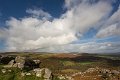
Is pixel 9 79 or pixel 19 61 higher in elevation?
pixel 19 61

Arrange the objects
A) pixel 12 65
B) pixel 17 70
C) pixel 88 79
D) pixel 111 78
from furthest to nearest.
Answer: pixel 88 79
pixel 111 78
pixel 12 65
pixel 17 70

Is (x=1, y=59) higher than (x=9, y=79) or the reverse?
higher

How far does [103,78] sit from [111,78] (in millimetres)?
5441

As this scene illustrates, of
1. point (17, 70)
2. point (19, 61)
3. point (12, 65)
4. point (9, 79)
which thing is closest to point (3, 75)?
point (9, 79)

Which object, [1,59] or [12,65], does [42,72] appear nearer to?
[12,65]

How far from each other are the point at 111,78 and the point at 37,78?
60.1m

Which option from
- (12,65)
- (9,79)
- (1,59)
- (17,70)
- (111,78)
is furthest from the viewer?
(111,78)

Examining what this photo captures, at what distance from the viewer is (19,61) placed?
3880 inches

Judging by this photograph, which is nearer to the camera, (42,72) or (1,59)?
(42,72)

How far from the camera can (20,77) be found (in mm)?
75750

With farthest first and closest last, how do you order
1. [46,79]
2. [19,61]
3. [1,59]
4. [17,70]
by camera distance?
1. [1,59]
2. [19,61]
3. [17,70]
4. [46,79]

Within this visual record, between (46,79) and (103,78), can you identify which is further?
(103,78)

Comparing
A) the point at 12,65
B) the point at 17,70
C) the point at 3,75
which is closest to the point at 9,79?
the point at 3,75

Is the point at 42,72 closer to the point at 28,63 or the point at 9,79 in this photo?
the point at 9,79
